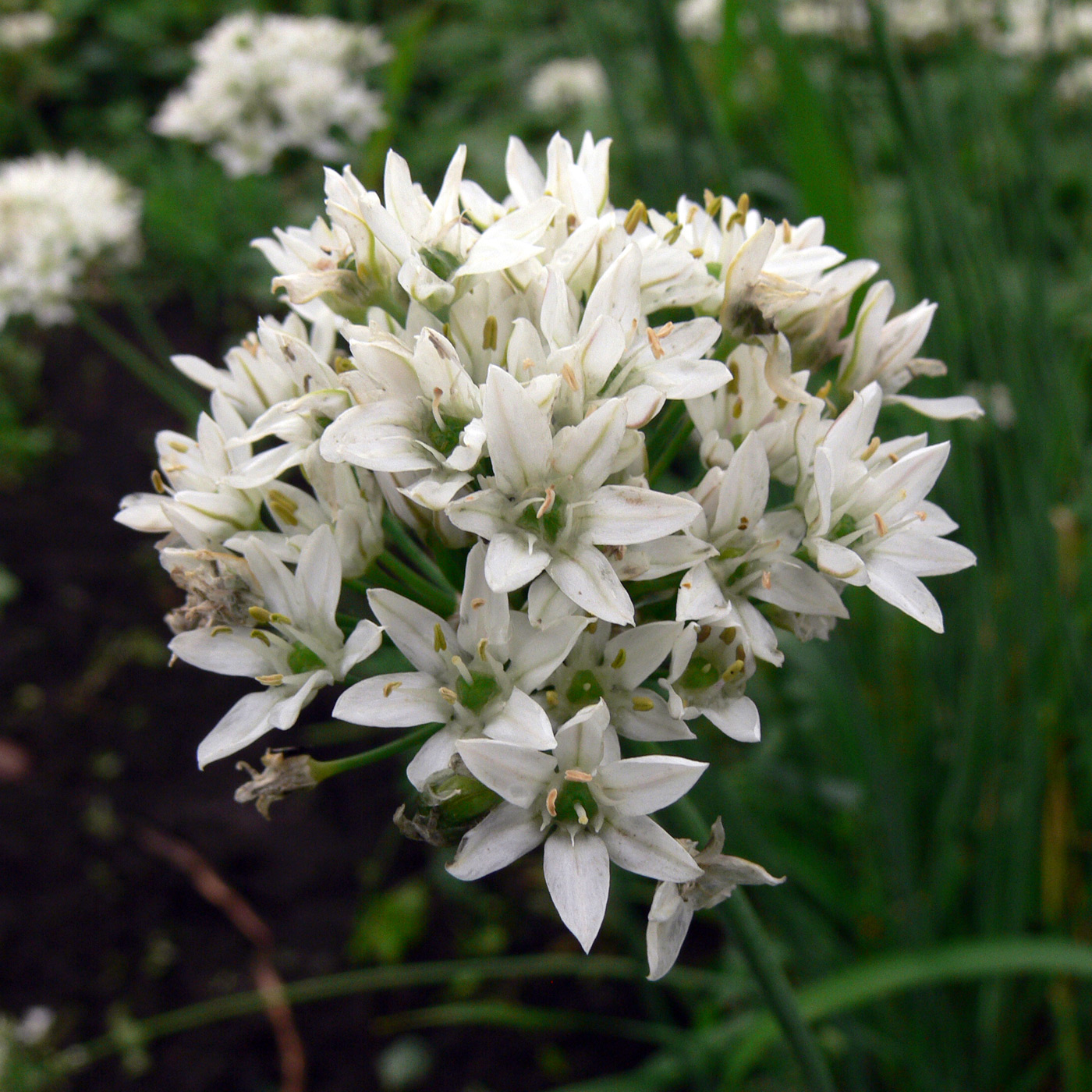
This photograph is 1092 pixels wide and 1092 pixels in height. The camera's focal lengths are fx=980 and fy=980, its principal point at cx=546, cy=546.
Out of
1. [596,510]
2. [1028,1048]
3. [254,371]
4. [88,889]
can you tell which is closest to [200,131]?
[254,371]

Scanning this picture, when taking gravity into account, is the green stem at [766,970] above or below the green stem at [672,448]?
below

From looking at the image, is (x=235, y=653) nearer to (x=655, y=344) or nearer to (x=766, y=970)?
(x=655, y=344)

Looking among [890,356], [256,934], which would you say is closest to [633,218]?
[890,356]

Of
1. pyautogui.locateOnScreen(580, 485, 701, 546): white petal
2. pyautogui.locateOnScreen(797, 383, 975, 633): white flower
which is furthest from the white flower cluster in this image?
pyautogui.locateOnScreen(797, 383, 975, 633): white flower

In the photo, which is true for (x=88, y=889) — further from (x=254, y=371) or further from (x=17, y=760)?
(x=254, y=371)

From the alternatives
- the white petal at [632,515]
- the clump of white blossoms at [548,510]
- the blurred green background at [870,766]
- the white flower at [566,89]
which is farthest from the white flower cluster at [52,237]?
the white petal at [632,515]

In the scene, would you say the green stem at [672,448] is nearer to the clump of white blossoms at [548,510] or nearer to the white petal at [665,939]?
the clump of white blossoms at [548,510]
